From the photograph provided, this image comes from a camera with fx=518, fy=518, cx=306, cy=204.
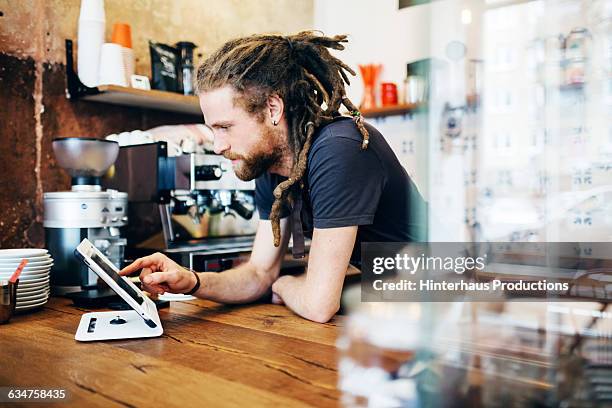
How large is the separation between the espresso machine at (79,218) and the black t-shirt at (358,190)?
0.58 m

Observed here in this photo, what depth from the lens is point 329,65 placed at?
4.47ft

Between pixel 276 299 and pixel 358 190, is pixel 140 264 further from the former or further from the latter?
pixel 358 190

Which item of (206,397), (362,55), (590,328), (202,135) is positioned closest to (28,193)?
(202,135)

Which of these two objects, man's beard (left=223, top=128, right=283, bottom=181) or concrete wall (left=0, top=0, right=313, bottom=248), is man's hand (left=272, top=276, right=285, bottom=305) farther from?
concrete wall (left=0, top=0, right=313, bottom=248)

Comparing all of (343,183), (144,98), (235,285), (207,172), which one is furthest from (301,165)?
(144,98)

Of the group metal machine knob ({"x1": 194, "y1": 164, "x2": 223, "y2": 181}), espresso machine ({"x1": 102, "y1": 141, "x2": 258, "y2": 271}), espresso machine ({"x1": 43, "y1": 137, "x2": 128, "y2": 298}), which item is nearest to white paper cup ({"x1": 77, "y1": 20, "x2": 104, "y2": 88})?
espresso machine ({"x1": 102, "y1": 141, "x2": 258, "y2": 271})

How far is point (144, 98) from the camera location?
2.04 metres

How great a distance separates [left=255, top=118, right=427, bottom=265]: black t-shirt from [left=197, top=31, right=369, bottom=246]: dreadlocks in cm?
3

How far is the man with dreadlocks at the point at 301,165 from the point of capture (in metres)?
1.17

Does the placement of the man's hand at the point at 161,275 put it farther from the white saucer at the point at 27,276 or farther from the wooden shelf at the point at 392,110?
the wooden shelf at the point at 392,110

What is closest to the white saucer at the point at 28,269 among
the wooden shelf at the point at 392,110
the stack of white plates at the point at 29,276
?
the stack of white plates at the point at 29,276

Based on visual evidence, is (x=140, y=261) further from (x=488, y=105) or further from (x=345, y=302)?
(x=488, y=105)

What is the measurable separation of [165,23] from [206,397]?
2005 millimetres

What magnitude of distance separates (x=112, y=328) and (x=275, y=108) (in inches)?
25.5
